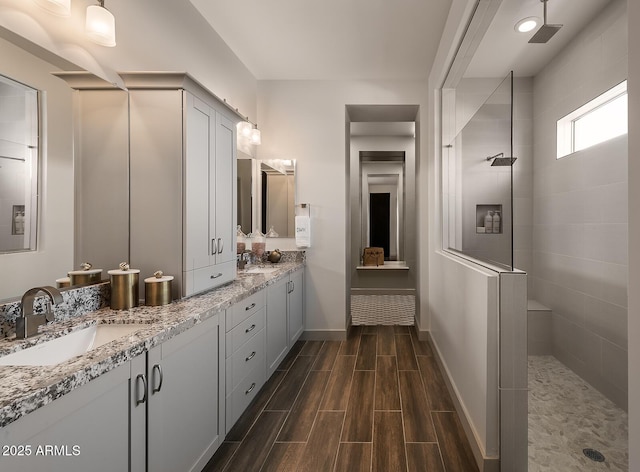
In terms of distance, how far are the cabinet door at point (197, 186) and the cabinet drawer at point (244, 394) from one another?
30.0 inches

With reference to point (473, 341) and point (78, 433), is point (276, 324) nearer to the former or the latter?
point (473, 341)

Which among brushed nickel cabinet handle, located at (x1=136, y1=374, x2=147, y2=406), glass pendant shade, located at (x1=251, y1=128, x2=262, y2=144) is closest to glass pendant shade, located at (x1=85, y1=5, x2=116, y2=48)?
brushed nickel cabinet handle, located at (x1=136, y1=374, x2=147, y2=406)

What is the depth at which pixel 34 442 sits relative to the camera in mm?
905

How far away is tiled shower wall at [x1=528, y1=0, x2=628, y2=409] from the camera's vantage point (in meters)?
1.08

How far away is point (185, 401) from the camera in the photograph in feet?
5.32

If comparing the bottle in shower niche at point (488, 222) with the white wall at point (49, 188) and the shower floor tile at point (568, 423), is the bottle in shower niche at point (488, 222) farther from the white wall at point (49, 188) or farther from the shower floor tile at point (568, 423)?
the white wall at point (49, 188)

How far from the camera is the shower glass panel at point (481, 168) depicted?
6.10ft

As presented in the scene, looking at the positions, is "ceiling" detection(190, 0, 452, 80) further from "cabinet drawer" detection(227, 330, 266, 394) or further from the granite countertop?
"cabinet drawer" detection(227, 330, 266, 394)

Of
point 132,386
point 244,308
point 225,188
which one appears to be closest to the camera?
point 132,386

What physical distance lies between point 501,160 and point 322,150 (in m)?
2.53

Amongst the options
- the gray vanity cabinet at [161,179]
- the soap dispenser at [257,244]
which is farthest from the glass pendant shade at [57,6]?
the soap dispenser at [257,244]

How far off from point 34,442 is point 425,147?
4058mm

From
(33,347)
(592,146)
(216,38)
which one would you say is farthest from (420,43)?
(33,347)

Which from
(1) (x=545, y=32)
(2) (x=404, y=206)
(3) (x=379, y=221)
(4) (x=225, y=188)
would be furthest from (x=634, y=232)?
(3) (x=379, y=221)
